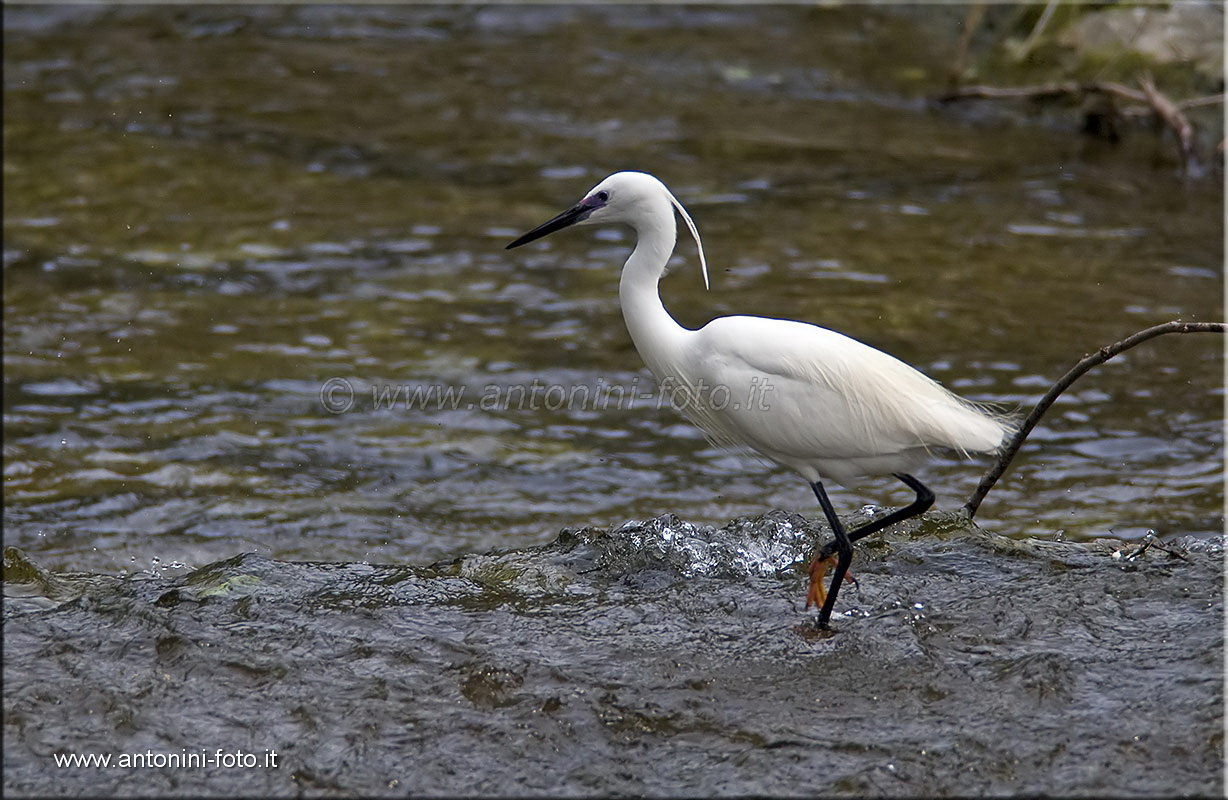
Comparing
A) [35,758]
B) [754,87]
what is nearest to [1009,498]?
[35,758]

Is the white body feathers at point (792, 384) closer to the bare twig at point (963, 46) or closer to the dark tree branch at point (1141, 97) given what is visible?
the dark tree branch at point (1141, 97)

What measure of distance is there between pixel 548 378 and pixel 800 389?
319 centimetres

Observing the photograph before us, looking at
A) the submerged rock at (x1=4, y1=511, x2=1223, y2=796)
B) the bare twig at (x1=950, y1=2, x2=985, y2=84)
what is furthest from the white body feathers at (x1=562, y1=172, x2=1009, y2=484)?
the bare twig at (x1=950, y1=2, x2=985, y2=84)

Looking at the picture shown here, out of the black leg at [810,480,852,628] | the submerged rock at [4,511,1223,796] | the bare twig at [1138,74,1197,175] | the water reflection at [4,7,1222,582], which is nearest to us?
the submerged rock at [4,511,1223,796]

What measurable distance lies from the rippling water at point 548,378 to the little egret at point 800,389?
48 cm

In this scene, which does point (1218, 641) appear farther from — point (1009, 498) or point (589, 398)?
point (589, 398)

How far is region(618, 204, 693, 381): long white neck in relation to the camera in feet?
15.2

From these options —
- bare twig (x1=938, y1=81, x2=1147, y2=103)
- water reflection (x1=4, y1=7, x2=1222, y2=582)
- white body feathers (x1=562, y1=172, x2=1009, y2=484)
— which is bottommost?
water reflection (x1=4, y1=7, x2=1222, y2=582)

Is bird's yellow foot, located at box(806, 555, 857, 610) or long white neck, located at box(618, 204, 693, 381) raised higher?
long white neck, located at box(618, 204, 693, 381)

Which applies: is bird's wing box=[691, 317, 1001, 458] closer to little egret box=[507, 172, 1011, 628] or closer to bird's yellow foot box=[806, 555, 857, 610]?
little egret box=[507, 172, 1011, 628]

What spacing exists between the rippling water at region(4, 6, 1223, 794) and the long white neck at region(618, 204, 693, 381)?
811 mm

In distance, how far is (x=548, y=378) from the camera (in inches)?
295

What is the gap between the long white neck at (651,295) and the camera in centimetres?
462

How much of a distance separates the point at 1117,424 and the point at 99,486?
218 inches
